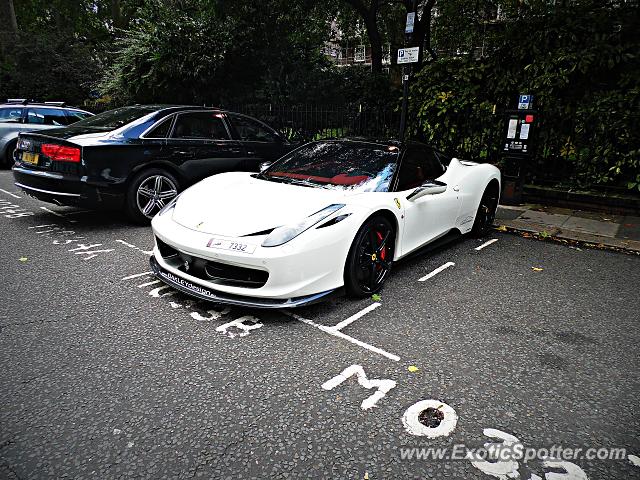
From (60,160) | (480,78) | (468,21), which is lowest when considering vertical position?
(60,160)

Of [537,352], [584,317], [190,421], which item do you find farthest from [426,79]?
[190,421]

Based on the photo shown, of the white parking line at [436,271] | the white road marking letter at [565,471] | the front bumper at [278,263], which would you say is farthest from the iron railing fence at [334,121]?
the white road marking letter at [565,471]

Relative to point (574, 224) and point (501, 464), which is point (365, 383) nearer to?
point (501, 464)

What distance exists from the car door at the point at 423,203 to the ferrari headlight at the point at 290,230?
104 cm

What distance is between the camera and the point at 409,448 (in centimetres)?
212

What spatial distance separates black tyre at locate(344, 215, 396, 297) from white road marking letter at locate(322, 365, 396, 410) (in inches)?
37.9

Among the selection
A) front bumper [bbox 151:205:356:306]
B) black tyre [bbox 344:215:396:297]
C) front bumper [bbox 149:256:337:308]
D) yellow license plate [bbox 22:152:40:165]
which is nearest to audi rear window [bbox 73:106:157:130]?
yellow license plate [bbox 22:152:40:165]

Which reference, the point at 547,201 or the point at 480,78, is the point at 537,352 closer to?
the point at 547,201

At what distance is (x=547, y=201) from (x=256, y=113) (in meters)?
7.65

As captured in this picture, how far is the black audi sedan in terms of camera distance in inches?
206

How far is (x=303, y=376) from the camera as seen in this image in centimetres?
267

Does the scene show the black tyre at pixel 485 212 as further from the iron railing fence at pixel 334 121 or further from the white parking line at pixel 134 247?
the white parking line at pixel 134 247

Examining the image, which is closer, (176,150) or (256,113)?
(176,150)

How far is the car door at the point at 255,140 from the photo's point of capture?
22.2 ft
